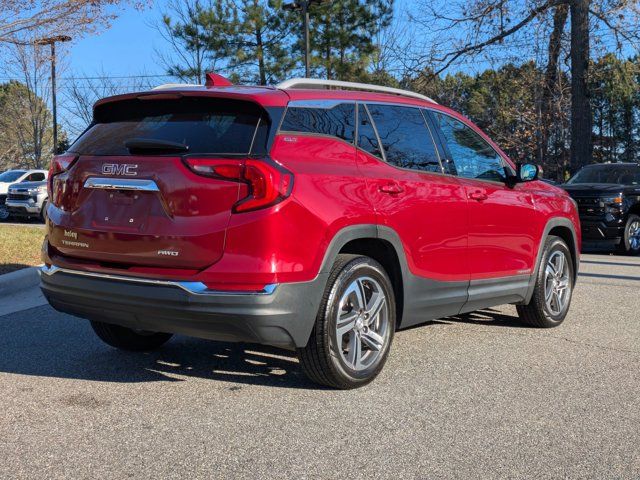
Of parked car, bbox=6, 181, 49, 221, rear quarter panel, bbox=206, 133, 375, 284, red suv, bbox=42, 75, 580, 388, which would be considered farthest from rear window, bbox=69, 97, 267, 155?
parked car, bbox=6, 181, 49, 221

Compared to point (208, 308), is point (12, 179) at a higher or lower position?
higher

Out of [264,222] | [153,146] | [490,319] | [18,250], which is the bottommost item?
A: [490,319]

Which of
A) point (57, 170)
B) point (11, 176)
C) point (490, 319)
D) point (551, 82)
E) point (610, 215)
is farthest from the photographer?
point (551, 82)

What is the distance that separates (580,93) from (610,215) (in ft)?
29.9

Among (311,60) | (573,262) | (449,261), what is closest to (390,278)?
(449,261)

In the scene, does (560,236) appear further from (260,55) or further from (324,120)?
(260,55)

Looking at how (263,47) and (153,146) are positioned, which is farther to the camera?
(263,47)

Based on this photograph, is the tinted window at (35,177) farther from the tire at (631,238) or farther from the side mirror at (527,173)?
the side mirror at (527,173)

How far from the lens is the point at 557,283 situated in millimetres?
6520

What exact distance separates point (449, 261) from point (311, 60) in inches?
1001

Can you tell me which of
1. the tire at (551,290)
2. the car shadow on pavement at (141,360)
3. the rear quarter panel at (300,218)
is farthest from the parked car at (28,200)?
the rear quarter panel at (300,218)

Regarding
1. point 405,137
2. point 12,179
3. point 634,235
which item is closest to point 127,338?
point 405,137

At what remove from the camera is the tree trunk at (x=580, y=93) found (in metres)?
21.1

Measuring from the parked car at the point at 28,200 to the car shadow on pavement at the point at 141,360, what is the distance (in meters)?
17.2
